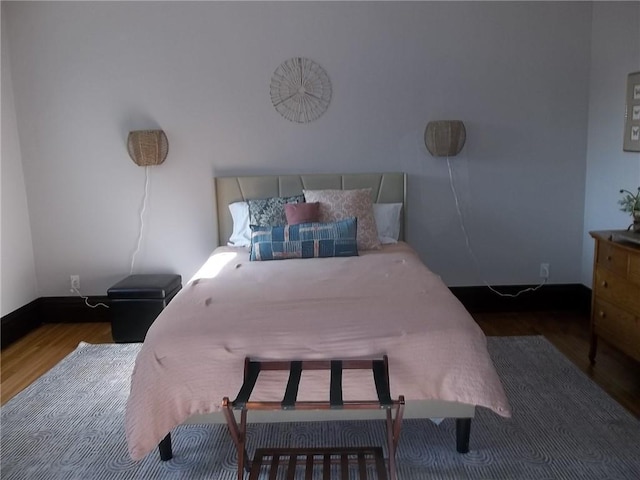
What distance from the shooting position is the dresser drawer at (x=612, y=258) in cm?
288

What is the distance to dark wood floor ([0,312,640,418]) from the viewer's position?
2.99 meters

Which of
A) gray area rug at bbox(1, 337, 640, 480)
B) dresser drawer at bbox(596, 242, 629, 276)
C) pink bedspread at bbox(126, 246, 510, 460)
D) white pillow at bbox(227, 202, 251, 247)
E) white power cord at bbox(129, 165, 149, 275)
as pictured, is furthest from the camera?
white power cord at bbox(129, 165, 149, 275)

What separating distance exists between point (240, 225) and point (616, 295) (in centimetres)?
248

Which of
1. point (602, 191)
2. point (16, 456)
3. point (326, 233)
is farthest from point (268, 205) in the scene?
point (602, 191)

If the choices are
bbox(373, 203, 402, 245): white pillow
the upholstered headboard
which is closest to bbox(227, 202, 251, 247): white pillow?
the upholstered headboard

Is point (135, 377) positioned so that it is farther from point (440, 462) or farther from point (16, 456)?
point (440, 462)

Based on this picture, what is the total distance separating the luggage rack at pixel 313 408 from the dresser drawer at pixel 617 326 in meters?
1.54

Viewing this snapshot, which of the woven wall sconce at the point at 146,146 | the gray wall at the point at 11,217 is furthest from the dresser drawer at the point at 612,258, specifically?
the gray wall at the point at 11,217

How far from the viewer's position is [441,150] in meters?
3.90

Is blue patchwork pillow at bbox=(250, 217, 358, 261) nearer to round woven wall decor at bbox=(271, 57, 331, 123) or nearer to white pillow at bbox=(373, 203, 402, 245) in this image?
white pillow at bbox=(373, 203, 402, 245)

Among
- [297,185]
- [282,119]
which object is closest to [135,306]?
[297,185]

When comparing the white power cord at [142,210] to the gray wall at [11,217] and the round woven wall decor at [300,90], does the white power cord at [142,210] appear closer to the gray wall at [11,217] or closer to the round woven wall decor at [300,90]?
the gray wall at [11,217]

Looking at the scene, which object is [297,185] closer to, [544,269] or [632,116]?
[544,269]

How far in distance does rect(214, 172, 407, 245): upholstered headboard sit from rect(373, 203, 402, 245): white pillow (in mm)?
125
